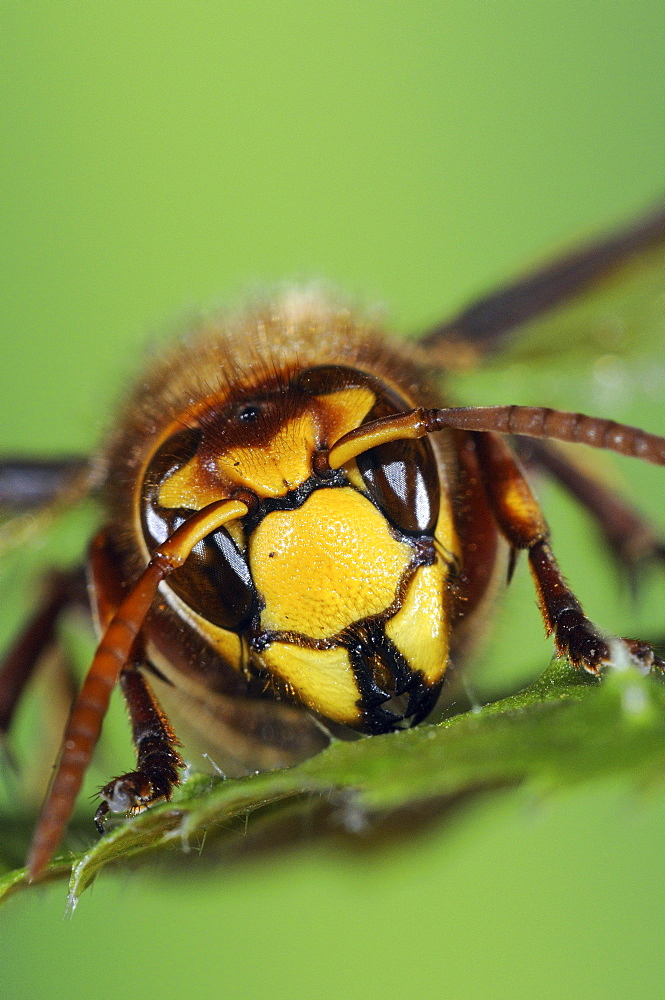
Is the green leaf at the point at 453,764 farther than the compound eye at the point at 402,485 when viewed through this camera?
No

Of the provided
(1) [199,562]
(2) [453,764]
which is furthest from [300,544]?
(2) [453,764]

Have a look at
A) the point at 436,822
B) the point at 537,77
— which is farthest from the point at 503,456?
the point at 537,77

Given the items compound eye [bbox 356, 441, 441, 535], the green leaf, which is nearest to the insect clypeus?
compound eye [bbox 356, 441, 441, 535]

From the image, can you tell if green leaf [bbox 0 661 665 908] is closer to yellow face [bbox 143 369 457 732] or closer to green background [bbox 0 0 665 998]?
yellow face [bbox 143 369 457 732]

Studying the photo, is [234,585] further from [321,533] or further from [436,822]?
[436,822]

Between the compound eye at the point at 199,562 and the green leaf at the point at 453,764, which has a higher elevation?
the compound eye at the point at 199,562

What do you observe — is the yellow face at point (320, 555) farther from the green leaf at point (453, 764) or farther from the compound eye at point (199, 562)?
the green leaf at point (453, 764)

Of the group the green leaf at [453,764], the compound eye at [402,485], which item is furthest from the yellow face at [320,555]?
the green leaf at [453,764]

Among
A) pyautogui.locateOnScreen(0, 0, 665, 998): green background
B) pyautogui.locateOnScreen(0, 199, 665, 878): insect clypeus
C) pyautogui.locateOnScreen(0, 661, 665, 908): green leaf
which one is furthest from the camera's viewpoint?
pyautogui.locateOnScreen(0, 0, 665, 998): green background
